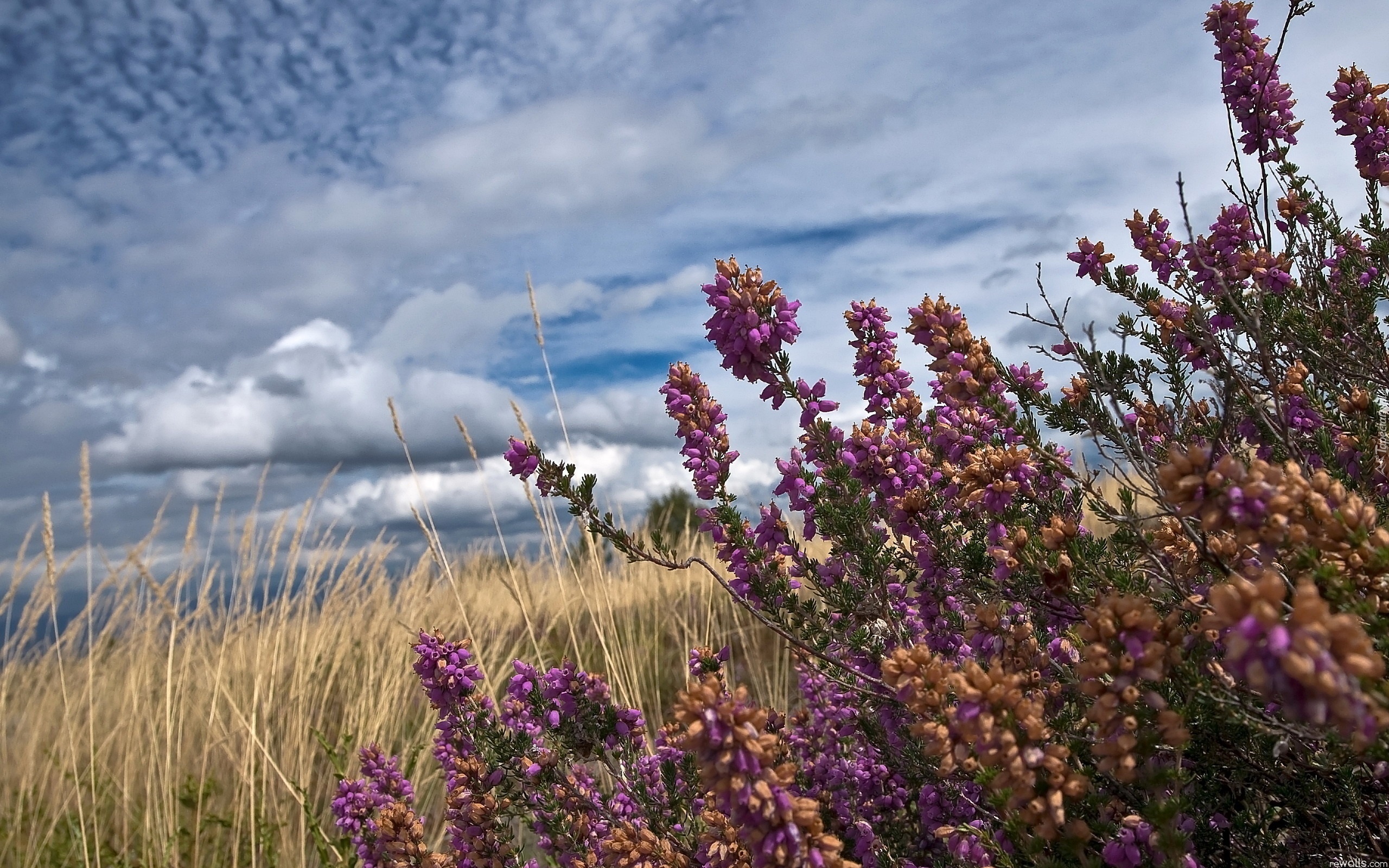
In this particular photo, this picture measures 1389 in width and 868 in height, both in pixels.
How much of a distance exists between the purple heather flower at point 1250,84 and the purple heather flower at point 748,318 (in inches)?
95.6

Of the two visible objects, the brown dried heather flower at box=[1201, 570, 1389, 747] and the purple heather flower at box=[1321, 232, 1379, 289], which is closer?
the brown dried heather flower at box=[1201, 570, 1389, 747]

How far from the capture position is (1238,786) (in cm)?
194

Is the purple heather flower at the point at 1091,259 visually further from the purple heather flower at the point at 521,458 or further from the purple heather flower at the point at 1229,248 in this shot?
the purple heather flower at the point at 521,458

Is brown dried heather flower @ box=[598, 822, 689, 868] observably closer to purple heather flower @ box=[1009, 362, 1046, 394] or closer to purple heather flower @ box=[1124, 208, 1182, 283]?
purple heather flower @ box=[1009, 362, 1046, 394]

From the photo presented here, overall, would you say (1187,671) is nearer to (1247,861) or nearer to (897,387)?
(1247,861)

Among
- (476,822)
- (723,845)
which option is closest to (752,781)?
(723,845)

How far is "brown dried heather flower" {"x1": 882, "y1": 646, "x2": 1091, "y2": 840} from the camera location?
1.48m

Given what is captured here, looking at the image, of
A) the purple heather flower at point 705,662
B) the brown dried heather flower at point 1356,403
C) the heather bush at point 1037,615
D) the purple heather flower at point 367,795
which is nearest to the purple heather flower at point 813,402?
the heather bush at point 1037,615

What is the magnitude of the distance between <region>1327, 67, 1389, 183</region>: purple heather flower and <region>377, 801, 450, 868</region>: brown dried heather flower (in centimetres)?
395

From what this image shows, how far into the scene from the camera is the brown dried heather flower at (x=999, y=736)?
1482 millimetres

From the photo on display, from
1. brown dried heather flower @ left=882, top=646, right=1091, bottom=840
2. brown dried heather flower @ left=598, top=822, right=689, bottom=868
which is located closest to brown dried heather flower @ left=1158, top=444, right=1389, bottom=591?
brown dried heather flower @ left=882, top=646, right=1091, bottom=840

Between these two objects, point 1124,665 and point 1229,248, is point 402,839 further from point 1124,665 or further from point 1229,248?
point 1229,248

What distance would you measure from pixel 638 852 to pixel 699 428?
120 cm

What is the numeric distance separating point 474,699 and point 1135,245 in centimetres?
295
